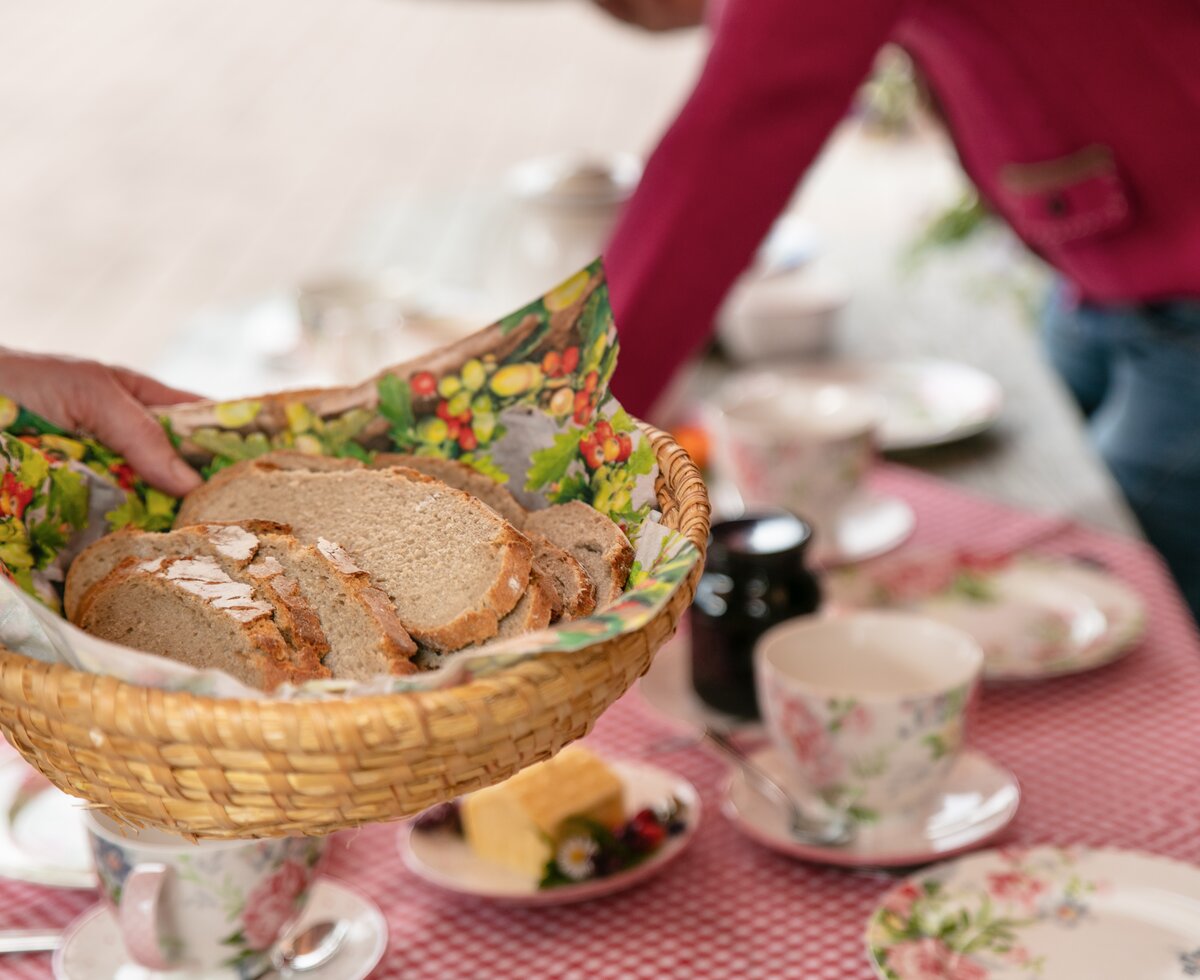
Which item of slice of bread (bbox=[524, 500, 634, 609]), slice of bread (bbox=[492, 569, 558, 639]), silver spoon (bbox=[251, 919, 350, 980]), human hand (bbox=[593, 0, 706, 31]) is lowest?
silver spoon (bbox=[251, 919, 350, 980])

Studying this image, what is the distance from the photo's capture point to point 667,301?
44.9 inches

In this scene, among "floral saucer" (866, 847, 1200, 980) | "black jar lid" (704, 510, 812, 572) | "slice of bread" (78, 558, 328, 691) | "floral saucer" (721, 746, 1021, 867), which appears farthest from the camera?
"black jar lid" (704, 510, 812, 572)

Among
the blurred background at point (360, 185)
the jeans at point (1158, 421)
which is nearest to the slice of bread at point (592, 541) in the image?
the blurred background at point (360, 185)

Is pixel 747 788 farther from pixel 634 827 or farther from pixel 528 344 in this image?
pixel 528 344

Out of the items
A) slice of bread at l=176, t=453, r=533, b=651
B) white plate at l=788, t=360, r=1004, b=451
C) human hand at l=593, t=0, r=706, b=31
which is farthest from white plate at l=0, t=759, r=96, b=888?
human hand at l=593, t=0, r=706, b=31

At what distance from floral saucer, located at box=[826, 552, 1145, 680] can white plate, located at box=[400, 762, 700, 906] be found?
0.99ft

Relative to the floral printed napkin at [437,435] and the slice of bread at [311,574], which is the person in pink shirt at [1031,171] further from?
the slice of bread at [311,574]

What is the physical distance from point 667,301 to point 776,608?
242 millimetres

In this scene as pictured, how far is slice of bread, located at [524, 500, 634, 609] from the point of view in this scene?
761mm

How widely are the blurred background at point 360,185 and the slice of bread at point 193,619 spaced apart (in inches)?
31.6

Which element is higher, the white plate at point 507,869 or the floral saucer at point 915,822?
the white plate at point 507,869

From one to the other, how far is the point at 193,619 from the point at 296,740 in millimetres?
194

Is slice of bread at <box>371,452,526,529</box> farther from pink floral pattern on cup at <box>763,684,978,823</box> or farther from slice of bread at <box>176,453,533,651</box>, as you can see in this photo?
pink floral pattern on cup at <box>763,684,978,823</box>

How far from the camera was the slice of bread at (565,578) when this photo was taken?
77cm
